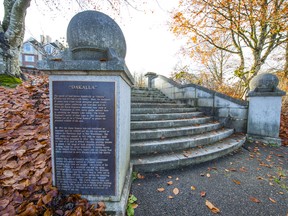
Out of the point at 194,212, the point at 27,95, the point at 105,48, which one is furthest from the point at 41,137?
the point at 194,212

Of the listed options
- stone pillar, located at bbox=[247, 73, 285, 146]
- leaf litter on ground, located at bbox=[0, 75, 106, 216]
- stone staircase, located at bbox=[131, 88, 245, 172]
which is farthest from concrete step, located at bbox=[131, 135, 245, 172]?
stone pillar, located at bbox=[247, 73, 285, 146]

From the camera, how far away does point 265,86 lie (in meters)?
4.96

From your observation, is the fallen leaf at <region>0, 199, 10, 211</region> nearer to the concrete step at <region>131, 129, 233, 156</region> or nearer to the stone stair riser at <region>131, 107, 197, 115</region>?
the concrete step at <region>131, 129, 233, 156</region>

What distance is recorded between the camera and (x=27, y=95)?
4496mm

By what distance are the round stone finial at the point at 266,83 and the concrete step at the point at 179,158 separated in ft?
8.42

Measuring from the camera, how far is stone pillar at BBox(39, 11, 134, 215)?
1.81 metres

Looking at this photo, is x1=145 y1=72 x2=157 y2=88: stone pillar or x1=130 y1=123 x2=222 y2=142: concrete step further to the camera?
x1=145 y1=72 x2=157 y2=88: stone pillar

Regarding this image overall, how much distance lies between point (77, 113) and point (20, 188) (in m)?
1.27

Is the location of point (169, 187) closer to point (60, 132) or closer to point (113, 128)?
point (113, 128)

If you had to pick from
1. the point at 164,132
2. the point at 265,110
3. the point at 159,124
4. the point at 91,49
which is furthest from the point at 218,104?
the point at 91,49

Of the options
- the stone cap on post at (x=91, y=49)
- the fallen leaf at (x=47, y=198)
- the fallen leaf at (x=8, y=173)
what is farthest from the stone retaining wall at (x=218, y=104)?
the fallen leaf at (x=8, y=173)

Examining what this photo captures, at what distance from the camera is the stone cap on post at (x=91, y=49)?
175cm

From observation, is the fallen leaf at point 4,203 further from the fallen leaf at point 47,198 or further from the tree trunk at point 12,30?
the tree trunk at point 12,30

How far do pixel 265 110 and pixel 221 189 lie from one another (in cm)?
398
